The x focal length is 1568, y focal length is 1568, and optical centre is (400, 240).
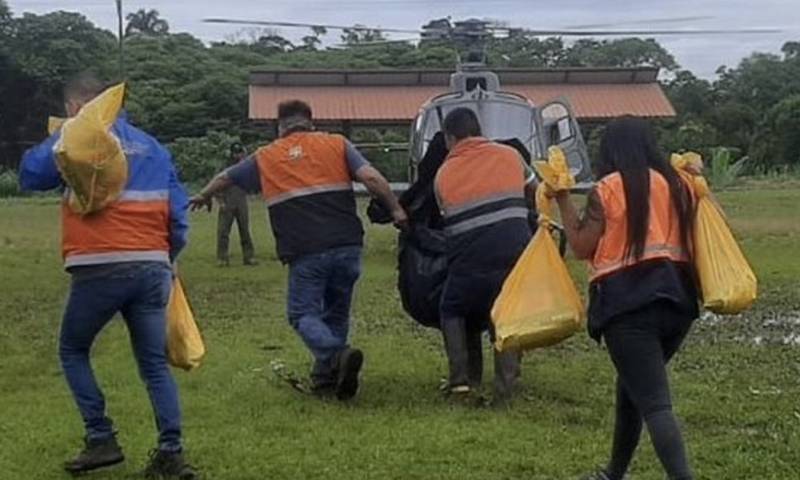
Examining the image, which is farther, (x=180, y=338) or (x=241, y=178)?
(x=241, y=178)

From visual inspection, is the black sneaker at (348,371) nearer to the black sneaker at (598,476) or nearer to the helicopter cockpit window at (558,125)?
the black sneaker at (598,476)

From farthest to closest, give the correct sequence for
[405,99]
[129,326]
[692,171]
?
[405,99] < [129,326] < [692,171]

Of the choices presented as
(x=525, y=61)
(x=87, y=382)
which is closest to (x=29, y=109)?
(x=525, y=61)

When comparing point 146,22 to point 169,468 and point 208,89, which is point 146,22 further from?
point 169,468

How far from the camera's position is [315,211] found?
923cm

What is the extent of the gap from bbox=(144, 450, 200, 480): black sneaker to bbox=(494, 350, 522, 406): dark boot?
2.56m

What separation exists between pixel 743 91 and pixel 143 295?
72114mm

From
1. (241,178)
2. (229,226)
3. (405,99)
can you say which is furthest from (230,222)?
(405,99)

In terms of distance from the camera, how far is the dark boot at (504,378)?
9219mm

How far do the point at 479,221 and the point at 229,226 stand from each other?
12.9 m

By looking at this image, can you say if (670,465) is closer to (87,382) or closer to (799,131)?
(87,382)

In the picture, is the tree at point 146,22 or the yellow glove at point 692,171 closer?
the yellow glove at point 692,171

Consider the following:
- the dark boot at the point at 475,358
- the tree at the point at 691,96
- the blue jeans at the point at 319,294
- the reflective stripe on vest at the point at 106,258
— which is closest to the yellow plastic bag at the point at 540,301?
the reflective stripe on vest at the point at 106,258

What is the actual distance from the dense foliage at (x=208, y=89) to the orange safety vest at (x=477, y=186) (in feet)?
160
